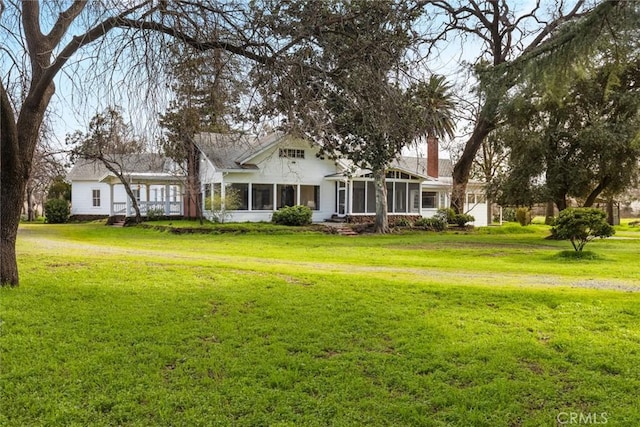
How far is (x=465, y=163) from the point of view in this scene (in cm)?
2745

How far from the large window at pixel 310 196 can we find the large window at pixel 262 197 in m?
2.01

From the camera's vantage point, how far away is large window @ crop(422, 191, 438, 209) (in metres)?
33.6

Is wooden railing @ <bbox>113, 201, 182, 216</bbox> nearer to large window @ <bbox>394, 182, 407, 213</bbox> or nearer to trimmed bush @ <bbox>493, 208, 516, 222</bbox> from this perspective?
large window @ <bbox>394, 182, 407, 213</bbox>

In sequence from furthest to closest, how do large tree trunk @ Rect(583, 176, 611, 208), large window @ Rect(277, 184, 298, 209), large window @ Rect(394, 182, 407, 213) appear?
large window @ Rect(394, 182, 407, 213) < large window @ Rect(277, 184, 298, 209) < large tree trunk @ Rect(583, 176, 611, 208)

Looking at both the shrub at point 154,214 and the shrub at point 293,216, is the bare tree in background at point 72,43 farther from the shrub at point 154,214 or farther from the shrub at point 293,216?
the shrub at point 154,214

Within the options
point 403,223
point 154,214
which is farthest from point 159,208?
point 403,223

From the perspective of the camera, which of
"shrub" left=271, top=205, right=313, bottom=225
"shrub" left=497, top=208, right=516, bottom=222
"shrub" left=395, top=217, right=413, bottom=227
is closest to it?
"shrub" left=271, top=205, right=313, bottom=225

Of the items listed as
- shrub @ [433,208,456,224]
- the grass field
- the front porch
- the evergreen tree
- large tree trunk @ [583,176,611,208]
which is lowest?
the grass field

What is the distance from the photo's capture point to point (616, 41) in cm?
610

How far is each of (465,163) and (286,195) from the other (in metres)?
10.4

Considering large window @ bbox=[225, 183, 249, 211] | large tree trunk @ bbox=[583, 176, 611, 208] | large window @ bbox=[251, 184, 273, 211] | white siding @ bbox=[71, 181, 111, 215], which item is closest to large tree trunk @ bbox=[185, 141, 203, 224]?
large window @ bbox=[225, 183, 249, 211]

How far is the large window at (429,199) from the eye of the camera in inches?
1324

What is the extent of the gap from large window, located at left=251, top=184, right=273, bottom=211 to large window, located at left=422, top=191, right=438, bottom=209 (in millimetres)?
11833

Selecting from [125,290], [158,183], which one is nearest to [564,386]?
[125,290]
